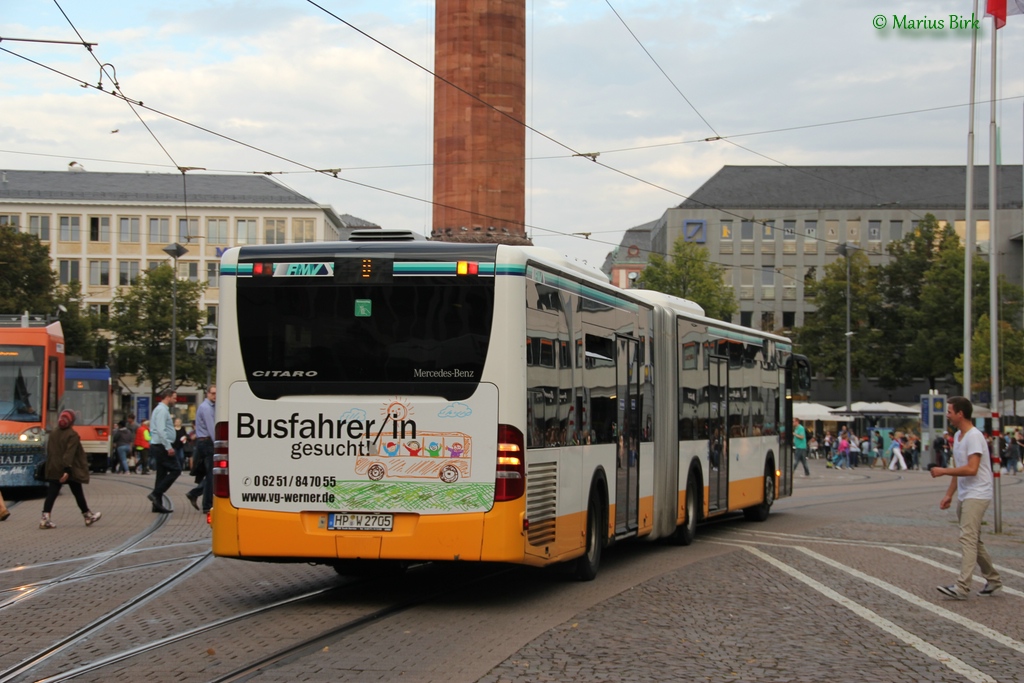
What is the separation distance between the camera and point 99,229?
338 feet

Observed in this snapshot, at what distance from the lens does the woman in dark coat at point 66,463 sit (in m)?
18.3

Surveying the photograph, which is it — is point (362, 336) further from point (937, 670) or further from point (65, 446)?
point (65, 446)

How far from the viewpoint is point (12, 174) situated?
10406cm

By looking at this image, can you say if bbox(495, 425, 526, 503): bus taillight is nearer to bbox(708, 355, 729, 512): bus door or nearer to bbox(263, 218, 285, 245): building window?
bbox(708, 355, 729, 512): bus door

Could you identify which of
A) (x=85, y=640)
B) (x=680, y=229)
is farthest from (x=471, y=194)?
(x=680, y=229)

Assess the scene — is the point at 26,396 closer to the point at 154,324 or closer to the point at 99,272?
the point at 154,324

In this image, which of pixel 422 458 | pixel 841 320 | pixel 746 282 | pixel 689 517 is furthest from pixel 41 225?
pixel 422 458

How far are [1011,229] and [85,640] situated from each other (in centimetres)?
9491

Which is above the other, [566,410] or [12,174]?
[12,174]

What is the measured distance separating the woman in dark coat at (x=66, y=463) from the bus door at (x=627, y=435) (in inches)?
309

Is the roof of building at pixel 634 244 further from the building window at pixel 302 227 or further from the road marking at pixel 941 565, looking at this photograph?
the road marking at pixel 941 565

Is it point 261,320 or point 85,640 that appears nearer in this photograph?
point 85,640

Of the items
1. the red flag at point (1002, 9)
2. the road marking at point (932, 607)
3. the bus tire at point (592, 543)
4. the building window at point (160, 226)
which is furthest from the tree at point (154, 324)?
the bus tire at point (592, 543)

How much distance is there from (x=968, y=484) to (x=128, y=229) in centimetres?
9674
